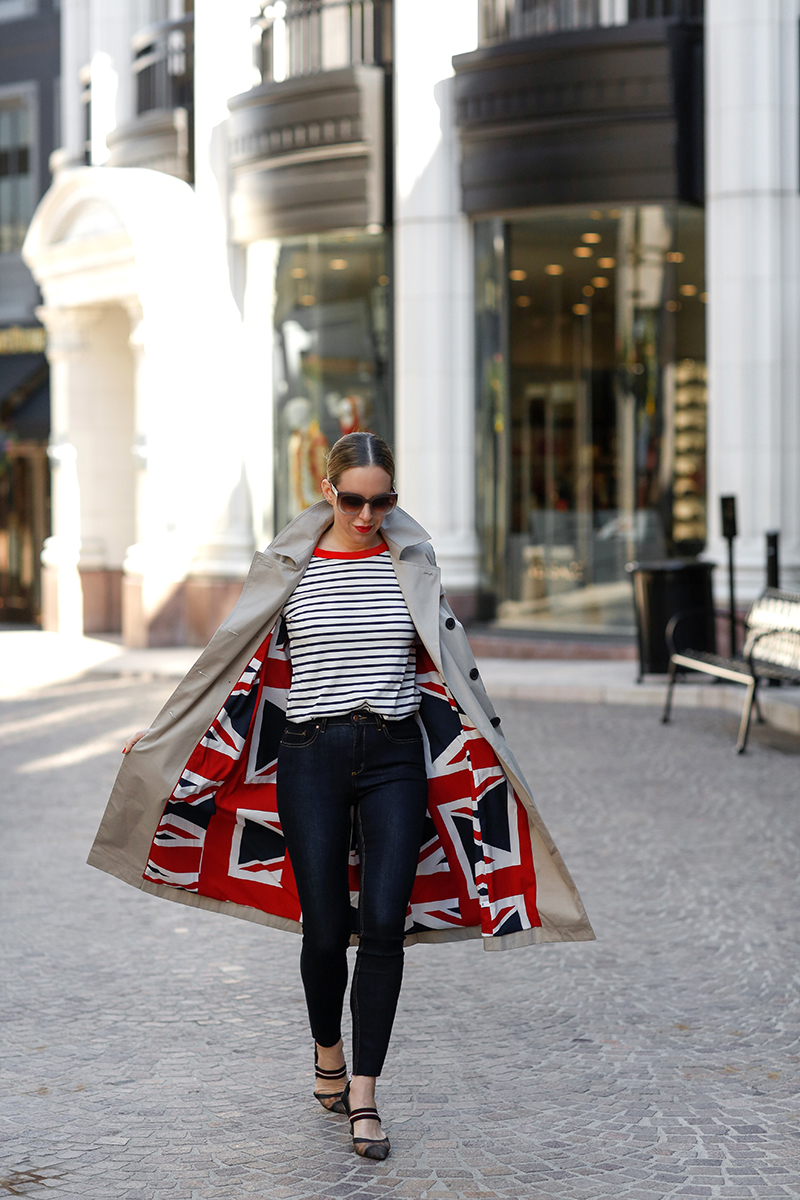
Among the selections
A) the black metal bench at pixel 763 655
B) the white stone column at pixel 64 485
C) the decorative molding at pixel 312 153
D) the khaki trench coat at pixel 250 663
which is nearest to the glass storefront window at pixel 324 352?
the decorative molding at pixel 312 153

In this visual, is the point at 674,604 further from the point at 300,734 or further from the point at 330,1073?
the point at 300,734

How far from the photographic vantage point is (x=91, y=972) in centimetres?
589

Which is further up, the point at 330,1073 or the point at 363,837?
the point at 363,837

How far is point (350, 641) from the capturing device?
4203 mm

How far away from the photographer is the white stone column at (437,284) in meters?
17.4

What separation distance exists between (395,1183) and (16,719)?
31.9 feet

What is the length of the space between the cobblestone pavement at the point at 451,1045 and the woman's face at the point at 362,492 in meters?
1.59

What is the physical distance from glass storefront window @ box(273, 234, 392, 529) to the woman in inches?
552

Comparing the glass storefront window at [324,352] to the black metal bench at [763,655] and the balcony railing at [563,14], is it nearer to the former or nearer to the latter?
the balcony railing at [563,14]

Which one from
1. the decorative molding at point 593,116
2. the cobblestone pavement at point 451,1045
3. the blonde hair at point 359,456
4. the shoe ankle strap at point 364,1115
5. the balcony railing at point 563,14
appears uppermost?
the balcony railing at point 563,14

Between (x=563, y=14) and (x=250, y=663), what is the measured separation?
14.0m

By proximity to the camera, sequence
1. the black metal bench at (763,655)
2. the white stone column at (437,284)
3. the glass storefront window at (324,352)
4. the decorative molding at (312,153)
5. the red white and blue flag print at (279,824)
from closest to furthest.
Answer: the red white and blue flag print at (279,824) < the black metal bench at (763,655) < the white stone column at (437,284) < the decorative molding at (312,153) < the glass storefront window at (324,352)

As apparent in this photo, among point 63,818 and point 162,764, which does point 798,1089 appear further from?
point 63,818

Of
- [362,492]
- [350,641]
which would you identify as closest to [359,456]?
[362,492]
